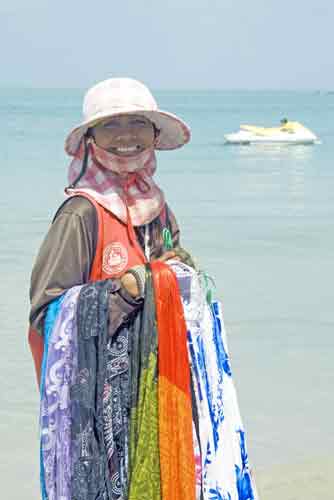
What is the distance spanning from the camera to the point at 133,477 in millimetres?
2547

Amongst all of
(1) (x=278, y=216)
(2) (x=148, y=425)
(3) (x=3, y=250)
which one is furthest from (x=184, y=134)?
(1) (x=278, y=216)

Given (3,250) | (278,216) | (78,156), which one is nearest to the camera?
(78,156)

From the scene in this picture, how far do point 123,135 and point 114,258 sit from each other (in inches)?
11.4

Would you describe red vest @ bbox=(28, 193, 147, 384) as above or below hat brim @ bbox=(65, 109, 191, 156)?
below

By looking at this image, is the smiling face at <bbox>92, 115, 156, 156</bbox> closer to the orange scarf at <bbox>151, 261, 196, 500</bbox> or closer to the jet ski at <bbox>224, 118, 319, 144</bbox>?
the orange scarf at <bbox>151, 261, 196, 500</bbox>

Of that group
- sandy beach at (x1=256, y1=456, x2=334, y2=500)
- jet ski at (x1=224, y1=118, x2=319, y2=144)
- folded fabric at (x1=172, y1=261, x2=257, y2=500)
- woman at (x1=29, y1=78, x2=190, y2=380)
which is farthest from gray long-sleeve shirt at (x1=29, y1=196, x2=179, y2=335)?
jet ski at (x1=224, y1=118, x2=319, y2=144)

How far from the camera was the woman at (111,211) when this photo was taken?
256 centimetres

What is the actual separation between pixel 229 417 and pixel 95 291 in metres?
0.44

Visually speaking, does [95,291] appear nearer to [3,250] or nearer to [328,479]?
[328,479]

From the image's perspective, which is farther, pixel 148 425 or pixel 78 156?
pixel 78 156

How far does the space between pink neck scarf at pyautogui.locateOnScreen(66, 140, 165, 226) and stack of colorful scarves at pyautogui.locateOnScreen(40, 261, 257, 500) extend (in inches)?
6.7

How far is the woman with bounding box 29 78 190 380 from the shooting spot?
256cm

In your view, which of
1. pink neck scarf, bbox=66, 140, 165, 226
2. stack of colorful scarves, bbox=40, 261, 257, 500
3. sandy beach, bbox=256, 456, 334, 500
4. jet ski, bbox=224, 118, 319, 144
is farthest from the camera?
jet ski, bbox=224, 118, 319, 144

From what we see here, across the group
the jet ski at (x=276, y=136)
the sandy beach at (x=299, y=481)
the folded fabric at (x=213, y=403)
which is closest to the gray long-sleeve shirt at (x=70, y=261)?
the folded fabric at (x=213, y=403)
